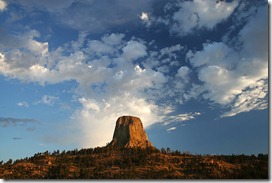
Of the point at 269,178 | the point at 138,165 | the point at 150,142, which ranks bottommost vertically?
the point at 269,178

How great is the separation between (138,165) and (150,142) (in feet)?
49.9

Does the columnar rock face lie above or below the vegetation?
above

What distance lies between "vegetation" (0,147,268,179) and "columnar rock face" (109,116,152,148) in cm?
617

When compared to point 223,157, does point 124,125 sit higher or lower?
higher

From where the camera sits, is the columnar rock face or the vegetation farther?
the columnar rock face

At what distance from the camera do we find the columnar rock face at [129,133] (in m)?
40.8

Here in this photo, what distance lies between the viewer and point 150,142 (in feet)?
142

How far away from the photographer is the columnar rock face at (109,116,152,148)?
134 ft

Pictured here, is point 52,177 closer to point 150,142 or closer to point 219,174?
point 219,174

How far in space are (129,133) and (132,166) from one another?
45.6 feet

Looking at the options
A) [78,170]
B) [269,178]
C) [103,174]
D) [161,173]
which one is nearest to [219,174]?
[161,173]

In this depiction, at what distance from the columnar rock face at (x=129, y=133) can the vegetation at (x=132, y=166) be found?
6.17 metres

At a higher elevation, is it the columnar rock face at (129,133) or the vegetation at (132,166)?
the columnar rock face at (129,133)

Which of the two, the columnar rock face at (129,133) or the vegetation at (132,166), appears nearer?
the vegetation at (132,166)
